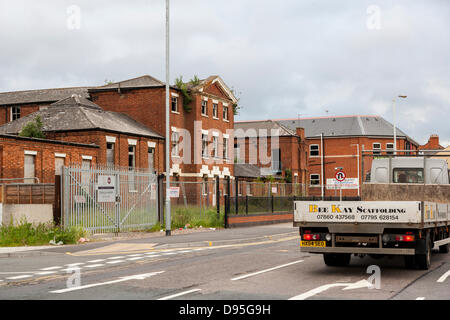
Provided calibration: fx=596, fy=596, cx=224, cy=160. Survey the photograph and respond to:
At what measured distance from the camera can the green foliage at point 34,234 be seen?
2027cm

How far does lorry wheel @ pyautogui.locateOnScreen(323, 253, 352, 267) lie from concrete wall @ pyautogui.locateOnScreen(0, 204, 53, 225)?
11.5 metres

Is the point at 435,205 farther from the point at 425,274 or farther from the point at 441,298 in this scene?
the point at 441,298

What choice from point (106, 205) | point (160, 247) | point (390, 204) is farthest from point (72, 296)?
point (106, 205)

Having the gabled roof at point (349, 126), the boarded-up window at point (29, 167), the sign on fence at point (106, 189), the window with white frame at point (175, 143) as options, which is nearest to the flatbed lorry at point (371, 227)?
the sign on fence at point (106, 189)

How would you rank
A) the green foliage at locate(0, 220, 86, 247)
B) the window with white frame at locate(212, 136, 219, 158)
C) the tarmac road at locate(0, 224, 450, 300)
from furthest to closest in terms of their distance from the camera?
the window with white frame at locate(212, 136, 219, 158) < the green foliage at locate(0, 220, 86, 247) < the tarmac road at locate(0, 224, 450, 300)

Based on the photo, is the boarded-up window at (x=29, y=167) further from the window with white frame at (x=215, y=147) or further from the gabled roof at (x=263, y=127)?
the gabled roof at (x=263, y=127)

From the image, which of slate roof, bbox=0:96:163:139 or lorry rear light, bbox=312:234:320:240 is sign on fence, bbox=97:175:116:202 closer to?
lorry rear light, bbox=312:234:320:240

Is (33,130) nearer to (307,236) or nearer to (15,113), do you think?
(15,113)

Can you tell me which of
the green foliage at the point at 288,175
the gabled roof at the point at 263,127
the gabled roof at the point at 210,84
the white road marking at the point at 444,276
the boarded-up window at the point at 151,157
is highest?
the gabled roof at the point at 210,84

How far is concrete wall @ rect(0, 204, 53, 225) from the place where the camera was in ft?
70.5

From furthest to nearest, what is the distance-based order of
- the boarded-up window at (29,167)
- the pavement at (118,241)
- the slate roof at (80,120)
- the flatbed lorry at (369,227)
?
the slate roof at (80,120) < the boarded-up window at (29,167) < the pavement at (118,241) < the flatbed lorry at (369,227)

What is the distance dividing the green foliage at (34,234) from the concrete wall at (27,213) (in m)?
0.36

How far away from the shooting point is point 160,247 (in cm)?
1942

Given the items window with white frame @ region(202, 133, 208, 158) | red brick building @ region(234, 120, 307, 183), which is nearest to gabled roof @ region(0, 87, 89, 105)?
window with white frame @ region(202, 133, 208, 158)
